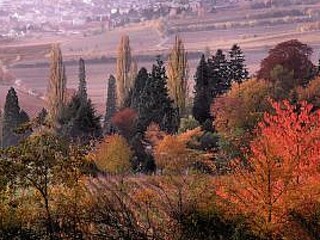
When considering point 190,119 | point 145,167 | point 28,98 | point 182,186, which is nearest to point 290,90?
point 190,119

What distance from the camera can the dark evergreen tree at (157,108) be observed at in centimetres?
2753

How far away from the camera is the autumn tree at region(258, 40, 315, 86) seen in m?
27.3

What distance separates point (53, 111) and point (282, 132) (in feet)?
61.2

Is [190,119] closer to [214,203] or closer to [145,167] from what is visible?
[145,167]

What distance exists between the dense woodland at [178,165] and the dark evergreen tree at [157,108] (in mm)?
52

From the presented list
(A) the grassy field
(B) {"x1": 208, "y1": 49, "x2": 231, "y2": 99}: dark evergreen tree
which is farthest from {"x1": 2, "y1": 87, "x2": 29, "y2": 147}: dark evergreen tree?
(A) the grassy field

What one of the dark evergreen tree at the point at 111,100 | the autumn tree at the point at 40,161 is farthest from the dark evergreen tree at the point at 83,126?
the autumn tree at the point at 40,161

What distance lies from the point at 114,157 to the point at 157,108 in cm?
635

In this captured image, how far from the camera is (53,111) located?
108 feet

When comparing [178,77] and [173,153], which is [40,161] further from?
[178,77]

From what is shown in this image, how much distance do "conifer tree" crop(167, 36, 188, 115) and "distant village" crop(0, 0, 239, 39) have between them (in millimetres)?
47810

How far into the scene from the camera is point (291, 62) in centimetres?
2748

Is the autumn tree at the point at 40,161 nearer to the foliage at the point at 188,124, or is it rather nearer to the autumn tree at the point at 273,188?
the autumn tree at the point at 273,188

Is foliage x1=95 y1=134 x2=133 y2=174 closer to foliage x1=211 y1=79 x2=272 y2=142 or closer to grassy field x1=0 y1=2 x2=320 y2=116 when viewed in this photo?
foliage x1=211 y1=79 x2=272 y2=142
